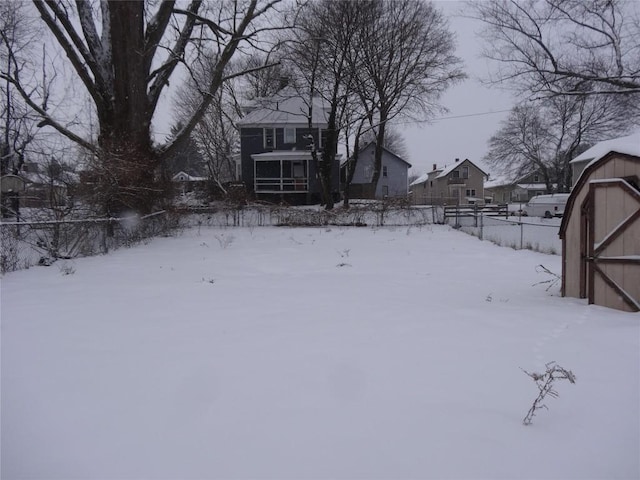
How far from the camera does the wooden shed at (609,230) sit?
518 cm

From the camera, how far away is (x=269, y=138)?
34219 millimetres

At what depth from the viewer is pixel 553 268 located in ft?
31.7

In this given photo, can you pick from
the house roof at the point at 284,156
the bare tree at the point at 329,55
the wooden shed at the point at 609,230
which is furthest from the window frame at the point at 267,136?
the wooden shed at the point at 609,230

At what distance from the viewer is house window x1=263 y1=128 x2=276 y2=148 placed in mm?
34000

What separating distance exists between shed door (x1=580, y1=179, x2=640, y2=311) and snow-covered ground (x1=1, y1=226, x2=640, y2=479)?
322mm

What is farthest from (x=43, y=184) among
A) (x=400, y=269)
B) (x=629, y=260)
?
(x=629, y=260)

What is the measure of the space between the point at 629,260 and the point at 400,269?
465 centimetres

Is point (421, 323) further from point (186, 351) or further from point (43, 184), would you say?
point (43, 184)

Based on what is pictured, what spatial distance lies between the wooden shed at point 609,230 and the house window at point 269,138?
97.6 feet

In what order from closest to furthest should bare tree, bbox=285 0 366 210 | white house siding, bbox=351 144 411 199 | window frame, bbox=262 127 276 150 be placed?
bare tree, bbox=285 0 366 210, window frame, bbox=262 127 276 150, white house siding, bbox=351 144 411 199

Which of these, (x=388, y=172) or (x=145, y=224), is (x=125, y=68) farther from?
(x=388, y=172)

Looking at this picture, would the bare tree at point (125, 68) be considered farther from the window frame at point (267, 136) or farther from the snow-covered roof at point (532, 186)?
the snow-covered roof at point (532, 186)

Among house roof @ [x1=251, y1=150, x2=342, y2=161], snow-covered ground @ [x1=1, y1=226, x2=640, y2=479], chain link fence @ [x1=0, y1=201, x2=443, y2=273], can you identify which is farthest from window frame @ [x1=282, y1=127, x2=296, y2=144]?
snow-covered ground @ [x1=1, y1=226, x2=640, y2=479]

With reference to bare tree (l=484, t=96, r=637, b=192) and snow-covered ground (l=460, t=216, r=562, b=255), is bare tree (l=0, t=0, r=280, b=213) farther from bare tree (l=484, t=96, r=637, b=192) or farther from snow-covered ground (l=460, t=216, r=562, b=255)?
bare tree (l=484, t=96, r=637, b=192)
